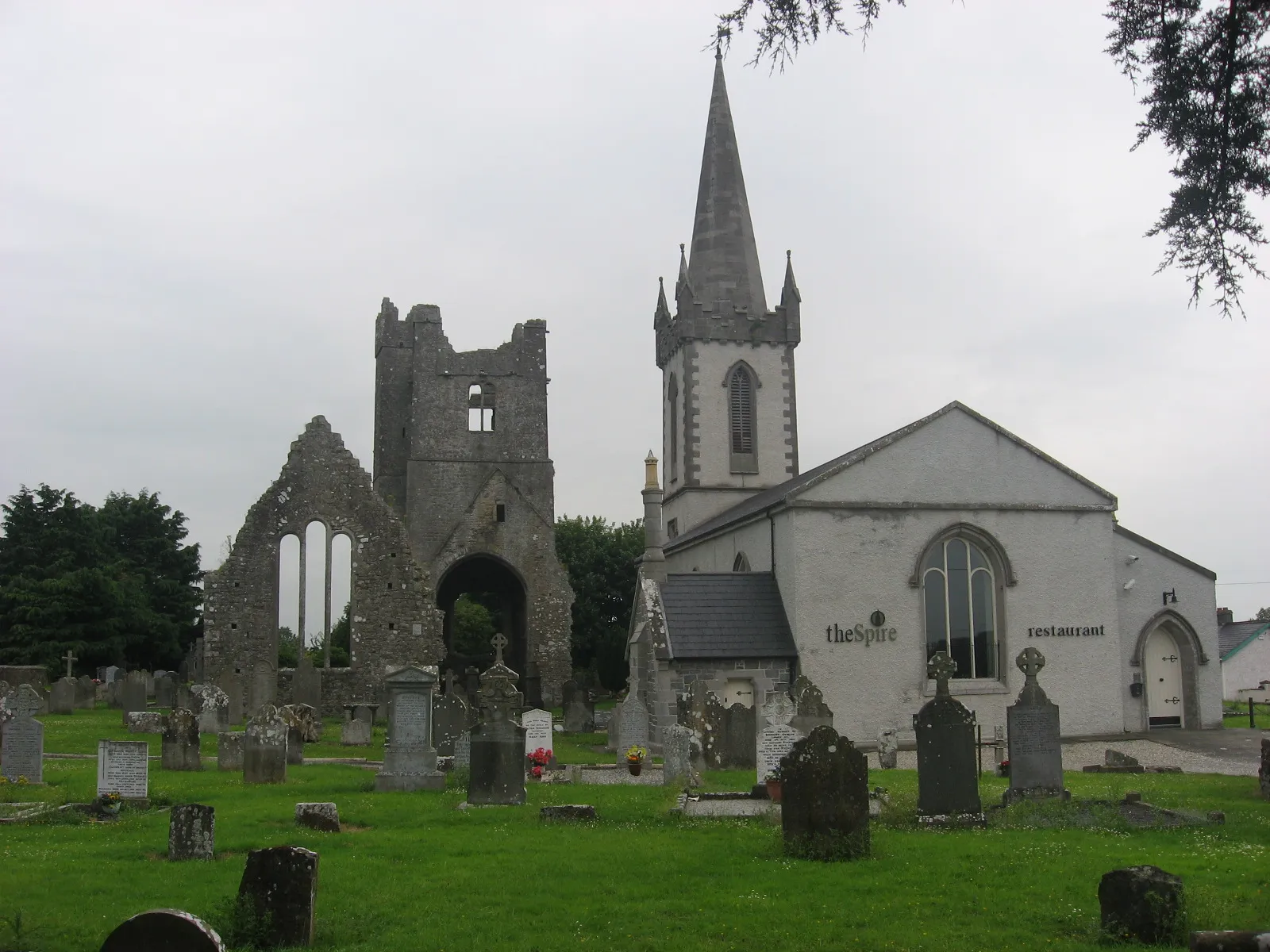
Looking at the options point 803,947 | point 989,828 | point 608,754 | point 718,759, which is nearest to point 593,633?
point 608,754

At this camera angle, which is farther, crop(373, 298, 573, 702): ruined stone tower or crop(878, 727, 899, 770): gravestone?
crop(373, 298, 573, 702): ruined stone tower

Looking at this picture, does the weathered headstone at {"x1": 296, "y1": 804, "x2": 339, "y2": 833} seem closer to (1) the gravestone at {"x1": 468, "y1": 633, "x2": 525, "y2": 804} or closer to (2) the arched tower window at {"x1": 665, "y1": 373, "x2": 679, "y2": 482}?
(1) the gravestone at {"x1": 468, "y1": 633, "x2": 525, "y2": 804}

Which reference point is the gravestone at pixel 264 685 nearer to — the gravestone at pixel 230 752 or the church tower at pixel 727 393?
the gravestone at pixel 230 752

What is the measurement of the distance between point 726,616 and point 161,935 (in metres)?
17.6

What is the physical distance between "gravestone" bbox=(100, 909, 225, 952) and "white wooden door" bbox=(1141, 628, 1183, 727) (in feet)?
73.9

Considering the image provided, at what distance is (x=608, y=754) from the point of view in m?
22.3

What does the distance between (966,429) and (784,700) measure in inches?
378

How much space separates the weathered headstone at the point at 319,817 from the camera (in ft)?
37.9

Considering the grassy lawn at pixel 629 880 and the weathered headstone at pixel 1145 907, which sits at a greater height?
the weathered headstone at pixel 1145 907

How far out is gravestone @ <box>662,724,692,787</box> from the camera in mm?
15578

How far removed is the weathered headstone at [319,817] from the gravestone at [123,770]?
260cm

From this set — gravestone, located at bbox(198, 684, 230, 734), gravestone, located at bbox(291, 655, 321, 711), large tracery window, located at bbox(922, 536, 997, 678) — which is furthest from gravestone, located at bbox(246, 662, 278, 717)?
large tracery window, located at bbox(922, 536, 997, 678)

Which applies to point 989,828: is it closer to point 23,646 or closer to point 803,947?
point 803,947

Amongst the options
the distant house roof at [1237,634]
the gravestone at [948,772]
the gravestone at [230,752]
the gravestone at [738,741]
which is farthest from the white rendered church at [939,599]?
the distant house roof at [1237,634]
